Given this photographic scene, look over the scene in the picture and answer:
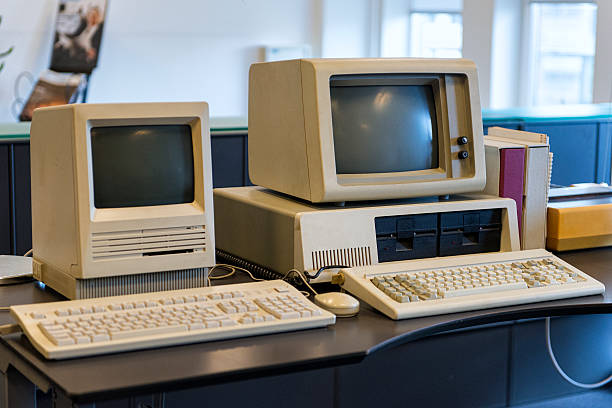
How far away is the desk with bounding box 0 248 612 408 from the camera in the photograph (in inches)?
40.6

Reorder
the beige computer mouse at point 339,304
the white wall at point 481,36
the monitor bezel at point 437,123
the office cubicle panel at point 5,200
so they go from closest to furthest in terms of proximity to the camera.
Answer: the beige computer mouse at point 339,304, the monitor bezel at point 437,123, the office cubicle panel at point 5,200, the white wall at point 481,36

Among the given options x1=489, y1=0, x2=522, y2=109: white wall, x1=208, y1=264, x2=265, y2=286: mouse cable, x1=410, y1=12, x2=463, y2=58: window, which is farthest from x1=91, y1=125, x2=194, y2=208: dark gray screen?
x1=410, y1=12, x2=463, y2=58: window

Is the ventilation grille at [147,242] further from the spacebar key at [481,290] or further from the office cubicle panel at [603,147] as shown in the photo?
the office cubicle panel at [603,147]

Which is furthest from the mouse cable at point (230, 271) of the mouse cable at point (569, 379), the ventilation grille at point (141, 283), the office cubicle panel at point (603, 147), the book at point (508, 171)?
the office cubicle panel at point (603, 147)

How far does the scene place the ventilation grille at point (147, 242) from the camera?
1.32m

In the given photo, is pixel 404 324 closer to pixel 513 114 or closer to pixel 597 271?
pixel 597 271

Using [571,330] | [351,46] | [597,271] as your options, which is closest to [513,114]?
[571,330]

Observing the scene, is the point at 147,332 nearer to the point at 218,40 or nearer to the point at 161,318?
the point at 161,318

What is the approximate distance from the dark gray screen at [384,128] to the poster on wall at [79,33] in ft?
14.9

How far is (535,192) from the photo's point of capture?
5.69 feet

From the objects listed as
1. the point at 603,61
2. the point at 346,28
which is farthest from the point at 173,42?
the point at 603,61

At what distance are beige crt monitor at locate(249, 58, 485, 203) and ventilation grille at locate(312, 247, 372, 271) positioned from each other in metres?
0.10

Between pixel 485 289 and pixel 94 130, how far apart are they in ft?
2.43

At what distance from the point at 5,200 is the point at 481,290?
1.93 m
